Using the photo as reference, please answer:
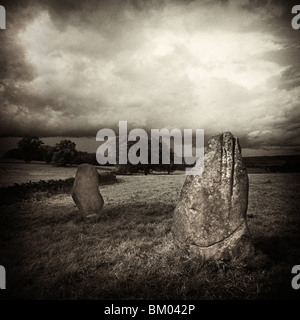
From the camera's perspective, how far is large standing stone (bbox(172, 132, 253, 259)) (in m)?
6.39

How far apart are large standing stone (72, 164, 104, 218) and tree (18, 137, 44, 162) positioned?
51.9 meters

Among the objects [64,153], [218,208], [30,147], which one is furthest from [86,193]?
[30,147]

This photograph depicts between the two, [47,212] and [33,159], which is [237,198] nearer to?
[47,212]

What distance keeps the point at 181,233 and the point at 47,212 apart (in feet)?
32.0

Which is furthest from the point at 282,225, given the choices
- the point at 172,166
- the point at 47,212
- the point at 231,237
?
the point at 172,166

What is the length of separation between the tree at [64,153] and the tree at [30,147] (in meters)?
6.34

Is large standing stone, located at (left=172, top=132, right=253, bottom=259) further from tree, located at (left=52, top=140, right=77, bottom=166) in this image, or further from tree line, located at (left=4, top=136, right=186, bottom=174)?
tree, located at (left=52, top=140, right=77, bottom=166)

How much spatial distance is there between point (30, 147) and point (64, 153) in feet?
36.6

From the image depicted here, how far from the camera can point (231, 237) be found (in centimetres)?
638

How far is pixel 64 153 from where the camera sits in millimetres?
52594

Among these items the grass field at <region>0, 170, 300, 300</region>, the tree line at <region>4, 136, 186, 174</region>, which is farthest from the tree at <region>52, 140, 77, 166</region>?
the grass field at <region>0, 170, 300, 300</region>

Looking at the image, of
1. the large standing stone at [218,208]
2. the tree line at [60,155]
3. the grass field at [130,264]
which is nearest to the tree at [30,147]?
the tree line at [60,155]

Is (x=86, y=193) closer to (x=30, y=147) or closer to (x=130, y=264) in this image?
(x=130, y=264)
